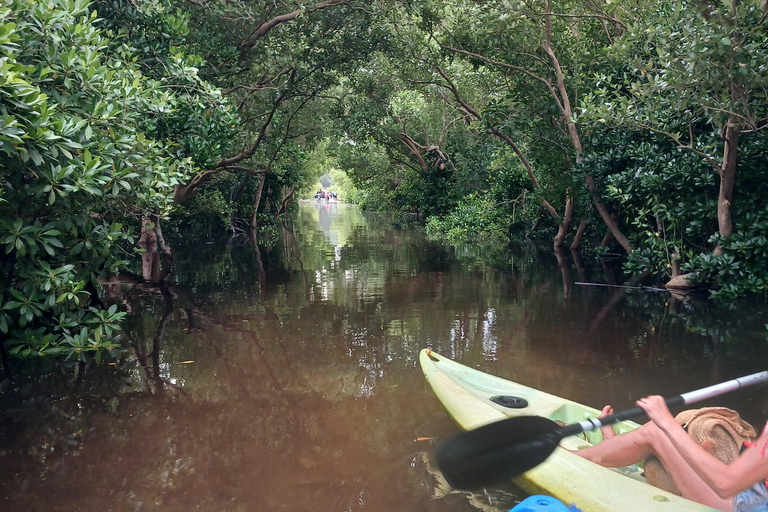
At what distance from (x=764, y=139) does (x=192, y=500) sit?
8.13 m

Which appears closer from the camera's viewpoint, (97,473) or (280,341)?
(97,473)

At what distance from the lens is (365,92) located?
750 inches

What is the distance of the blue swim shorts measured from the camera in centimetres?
257

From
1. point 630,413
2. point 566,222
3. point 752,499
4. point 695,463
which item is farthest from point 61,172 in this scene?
point 566,222

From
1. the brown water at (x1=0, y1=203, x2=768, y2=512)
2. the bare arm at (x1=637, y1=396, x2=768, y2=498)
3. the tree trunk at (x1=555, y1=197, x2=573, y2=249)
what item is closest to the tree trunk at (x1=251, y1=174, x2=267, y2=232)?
the tree trunk at (x1=555, y1=197, x2=573, y2=249)

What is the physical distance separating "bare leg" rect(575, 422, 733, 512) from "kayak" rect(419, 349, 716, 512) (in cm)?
8

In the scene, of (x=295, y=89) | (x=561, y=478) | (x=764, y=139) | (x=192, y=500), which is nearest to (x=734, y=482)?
(x=561, y=478)

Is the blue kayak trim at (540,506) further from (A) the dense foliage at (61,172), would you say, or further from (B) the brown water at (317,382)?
(A) the dense foliage at (61,172)

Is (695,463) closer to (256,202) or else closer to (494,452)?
(494,452)

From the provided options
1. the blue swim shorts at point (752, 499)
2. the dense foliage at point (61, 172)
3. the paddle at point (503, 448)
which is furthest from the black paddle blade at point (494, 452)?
the dense foliage at point (61, 172)

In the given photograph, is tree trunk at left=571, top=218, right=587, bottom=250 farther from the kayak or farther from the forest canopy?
the kayak

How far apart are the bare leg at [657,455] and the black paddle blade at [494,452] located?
31 cm

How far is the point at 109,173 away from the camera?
5.41 metres

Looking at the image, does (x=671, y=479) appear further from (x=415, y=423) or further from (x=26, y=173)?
(x=26, y=173)
